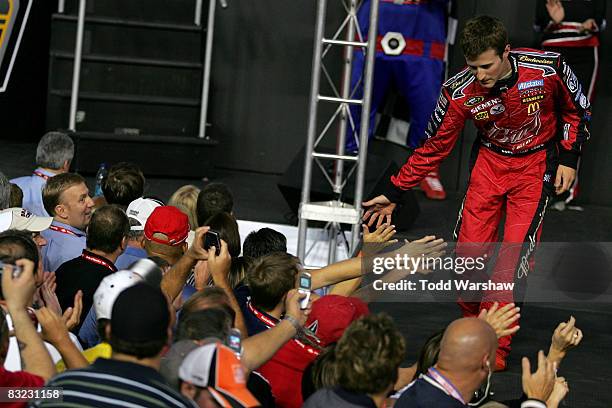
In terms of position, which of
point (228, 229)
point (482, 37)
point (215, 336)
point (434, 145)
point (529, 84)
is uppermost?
point (482, 37)

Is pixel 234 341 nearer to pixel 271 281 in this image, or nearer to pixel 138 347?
pixel 138 347

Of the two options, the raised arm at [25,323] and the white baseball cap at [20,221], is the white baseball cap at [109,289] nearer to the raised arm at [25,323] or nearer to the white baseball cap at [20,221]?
the raised arm at [25,323]

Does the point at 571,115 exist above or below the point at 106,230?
above

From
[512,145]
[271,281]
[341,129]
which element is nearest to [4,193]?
[271,281]

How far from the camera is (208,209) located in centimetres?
500

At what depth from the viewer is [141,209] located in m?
4.78

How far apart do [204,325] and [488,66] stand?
2.17 metres

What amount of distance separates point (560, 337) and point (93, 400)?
59.5 inches

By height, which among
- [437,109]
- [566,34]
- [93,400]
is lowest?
[93,400]

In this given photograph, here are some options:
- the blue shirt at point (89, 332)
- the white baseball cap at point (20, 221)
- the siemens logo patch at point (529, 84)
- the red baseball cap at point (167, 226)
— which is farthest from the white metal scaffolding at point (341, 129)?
the blue shirt at point (89, 332)

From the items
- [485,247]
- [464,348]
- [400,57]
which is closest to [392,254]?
[485,247]

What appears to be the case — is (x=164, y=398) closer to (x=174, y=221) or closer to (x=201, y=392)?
(x=201, y=392)

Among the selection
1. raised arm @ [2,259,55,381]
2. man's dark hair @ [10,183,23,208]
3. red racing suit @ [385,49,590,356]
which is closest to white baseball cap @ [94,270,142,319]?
raised arm @ [2,259,55,381]

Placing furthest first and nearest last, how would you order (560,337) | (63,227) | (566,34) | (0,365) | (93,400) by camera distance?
1. (566,34)
2. (63,227)
3. (560,337)
4. (0,365)
5. (93,400)
